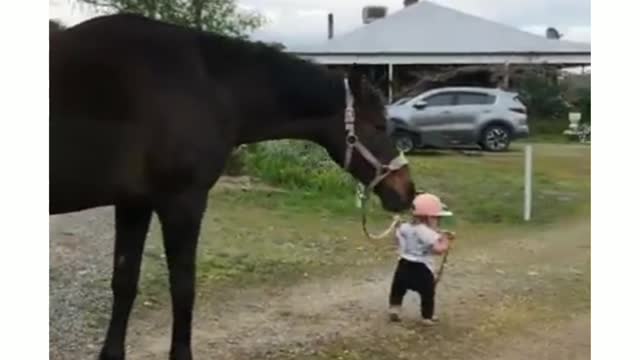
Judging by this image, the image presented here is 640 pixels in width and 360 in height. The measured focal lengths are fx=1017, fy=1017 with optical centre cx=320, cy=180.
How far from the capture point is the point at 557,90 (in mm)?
2164

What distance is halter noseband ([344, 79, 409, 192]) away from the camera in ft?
7.39

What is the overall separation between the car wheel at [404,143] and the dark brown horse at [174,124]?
0.09 meters

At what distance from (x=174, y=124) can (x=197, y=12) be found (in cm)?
26

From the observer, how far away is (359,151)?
2.28 m

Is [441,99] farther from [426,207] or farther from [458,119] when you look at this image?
[458,119]

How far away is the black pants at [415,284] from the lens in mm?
2545

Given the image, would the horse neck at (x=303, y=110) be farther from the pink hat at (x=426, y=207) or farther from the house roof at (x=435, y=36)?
the pink hat at (x=426, y=207)

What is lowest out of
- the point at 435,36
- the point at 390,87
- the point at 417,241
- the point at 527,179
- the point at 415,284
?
the point at 415,284

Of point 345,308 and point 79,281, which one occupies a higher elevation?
point 79,281

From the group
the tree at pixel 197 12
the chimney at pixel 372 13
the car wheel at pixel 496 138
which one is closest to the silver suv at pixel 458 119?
the car wheel at pixel 496 138

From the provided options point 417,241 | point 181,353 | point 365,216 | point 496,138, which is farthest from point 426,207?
point 181,353
